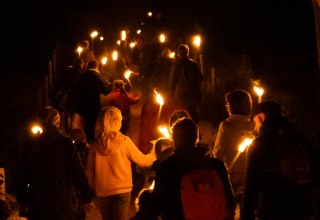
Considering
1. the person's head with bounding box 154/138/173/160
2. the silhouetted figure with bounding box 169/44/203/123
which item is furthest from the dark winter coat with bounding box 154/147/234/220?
the silhouetted figure with bounding box 169/44/203/123

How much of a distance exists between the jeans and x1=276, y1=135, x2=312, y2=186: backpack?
233cm

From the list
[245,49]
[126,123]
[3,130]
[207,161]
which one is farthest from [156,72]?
[207,161]

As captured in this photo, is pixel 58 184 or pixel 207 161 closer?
pixel 207 161

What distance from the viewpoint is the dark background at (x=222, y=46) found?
14.4 metres

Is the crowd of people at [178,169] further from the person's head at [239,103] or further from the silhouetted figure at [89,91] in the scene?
the silhouetted figure at [89,91]

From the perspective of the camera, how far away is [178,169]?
4.06m

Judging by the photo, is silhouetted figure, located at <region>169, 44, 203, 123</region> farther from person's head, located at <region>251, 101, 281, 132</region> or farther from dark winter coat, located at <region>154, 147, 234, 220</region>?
dark winter coat, located at <region>154, 147, 234, 220</region>

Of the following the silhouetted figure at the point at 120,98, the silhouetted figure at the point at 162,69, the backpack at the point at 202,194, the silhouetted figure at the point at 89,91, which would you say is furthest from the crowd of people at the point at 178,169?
the silhouetted figure at the point at 162,69

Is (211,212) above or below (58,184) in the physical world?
below

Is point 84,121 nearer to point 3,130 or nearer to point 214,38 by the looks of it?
point 3,130

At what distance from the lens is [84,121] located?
1019cm

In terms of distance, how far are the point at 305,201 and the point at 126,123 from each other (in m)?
6.49

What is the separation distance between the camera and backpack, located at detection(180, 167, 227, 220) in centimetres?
400

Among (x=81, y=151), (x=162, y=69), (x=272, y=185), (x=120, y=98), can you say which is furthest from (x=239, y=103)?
(x=162, y=69)
